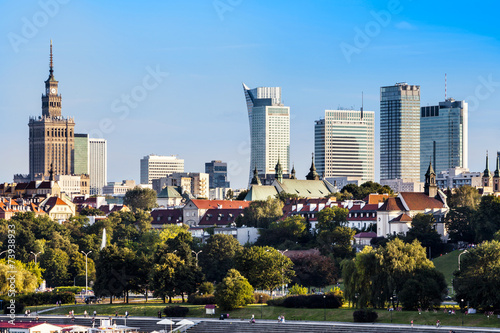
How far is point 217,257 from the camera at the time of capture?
14488 cm

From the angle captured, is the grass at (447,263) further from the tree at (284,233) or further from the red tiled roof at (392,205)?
the tree at (284,233)

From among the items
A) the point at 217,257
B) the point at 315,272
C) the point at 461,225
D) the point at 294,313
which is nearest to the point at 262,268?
the point at 315,272

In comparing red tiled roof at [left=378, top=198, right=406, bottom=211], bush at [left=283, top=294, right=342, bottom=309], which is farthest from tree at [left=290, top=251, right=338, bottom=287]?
red tiled roof at [left=378, top=198, right=406, bottom=211]

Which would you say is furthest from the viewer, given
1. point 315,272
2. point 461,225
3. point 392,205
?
point 392,205

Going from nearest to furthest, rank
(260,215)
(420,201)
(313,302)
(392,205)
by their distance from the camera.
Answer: (313,302) → (392,205) → (420,201) → (260,215)

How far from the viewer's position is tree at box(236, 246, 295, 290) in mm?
121125

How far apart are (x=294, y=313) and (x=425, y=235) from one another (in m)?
55.2

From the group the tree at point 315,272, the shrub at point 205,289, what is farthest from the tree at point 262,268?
the tree at point 315,272

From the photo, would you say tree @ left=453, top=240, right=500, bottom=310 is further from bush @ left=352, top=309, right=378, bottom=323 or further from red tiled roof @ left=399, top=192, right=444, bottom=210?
red tiled roof @ left=399, top=192, right=444, bottom=210

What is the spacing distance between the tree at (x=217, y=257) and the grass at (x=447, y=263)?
26047mm

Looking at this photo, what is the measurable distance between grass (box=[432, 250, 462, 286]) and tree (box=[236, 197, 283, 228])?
51.3 meters

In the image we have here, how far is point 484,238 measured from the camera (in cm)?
14750

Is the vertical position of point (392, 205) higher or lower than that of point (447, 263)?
Result: higher

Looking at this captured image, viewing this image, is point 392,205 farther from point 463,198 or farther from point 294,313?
point 294,313
